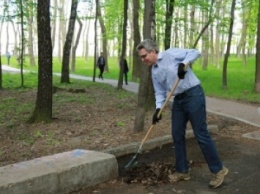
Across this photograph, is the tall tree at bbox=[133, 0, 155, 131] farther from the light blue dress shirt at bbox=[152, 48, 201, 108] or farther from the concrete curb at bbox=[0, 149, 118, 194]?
the light blue dress shirt at bbox=[152, 48, 201, 108]

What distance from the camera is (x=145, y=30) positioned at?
25.6 feet

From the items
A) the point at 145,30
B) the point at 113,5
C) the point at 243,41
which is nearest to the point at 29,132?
the point at 145,30

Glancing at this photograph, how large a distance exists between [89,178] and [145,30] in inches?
155

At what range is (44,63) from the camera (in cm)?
862

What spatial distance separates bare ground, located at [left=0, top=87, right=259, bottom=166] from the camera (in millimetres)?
6934

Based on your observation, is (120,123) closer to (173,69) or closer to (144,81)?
(144,81)

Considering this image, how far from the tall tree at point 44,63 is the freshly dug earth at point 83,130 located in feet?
1.00

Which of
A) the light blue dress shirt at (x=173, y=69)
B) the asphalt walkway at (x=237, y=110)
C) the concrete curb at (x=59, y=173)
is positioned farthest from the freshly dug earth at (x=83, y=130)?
the light blue dress shirt at (x=173, y=69)

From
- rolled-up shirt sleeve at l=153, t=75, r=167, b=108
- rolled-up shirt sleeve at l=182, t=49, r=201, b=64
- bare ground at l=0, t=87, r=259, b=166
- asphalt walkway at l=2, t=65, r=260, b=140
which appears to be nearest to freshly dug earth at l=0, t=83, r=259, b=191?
bare ground at l=0, t=87, r=259, b=166

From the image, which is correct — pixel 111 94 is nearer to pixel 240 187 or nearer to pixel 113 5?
pixel 240 187

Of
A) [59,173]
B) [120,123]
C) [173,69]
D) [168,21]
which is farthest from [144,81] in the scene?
[168,21]

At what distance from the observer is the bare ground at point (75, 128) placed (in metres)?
6.93

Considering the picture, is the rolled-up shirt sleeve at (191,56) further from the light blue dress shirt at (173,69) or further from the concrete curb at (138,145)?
the concrete curb at (138,145)

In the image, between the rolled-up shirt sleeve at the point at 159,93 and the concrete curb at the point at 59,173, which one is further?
the rolled-up shirt sleeve at the point at 159,93
